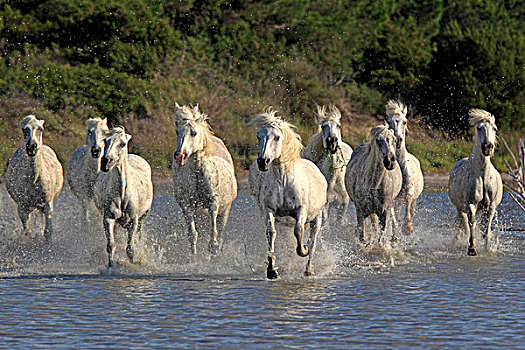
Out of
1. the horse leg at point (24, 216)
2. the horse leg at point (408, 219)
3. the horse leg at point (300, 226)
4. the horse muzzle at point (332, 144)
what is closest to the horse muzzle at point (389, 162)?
the horse muzzle at point (332, 144)

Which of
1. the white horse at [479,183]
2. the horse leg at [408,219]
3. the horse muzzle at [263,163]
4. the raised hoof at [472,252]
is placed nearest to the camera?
the horse muzzle at [263,163]

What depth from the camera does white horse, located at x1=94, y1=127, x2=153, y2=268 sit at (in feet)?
32.8

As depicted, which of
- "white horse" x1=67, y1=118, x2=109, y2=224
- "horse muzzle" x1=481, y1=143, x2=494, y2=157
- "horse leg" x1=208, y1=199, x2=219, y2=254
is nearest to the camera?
"white horse" x1=67, y1=118, x2=109, y2=224

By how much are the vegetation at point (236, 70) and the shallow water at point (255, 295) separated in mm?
12679

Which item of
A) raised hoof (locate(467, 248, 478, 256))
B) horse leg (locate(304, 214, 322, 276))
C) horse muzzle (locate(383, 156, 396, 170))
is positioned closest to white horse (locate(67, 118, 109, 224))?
horse leg (locate(304, 214, 322, 276))

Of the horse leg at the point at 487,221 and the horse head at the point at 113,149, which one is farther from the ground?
the horse head at the point at 113,149

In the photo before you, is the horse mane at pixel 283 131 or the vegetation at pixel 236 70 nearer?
the horse mane at pixel 283 131

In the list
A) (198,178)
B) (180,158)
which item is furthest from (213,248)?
(180,158)

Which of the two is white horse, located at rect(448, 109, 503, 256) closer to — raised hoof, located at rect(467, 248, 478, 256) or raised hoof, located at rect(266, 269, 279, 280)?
raised hoof, located at rect(467, 248, 478, 256)

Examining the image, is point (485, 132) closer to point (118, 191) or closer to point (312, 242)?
Result: point (312, 242)

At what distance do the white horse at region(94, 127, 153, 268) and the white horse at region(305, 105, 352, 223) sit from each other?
2.61 meters

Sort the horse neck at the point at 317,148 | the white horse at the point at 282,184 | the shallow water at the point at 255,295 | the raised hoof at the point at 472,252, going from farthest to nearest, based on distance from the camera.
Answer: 1. the horse neck at the point at 317,148
2. the raised hoof at the point at 472,252
3. the white horse at the point at 282,184
4. the shallow water at the point at 255,295

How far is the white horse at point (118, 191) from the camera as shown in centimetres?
1000

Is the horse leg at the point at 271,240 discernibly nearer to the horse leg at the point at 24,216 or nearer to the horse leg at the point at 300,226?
the horse leg at the point at 300,226
